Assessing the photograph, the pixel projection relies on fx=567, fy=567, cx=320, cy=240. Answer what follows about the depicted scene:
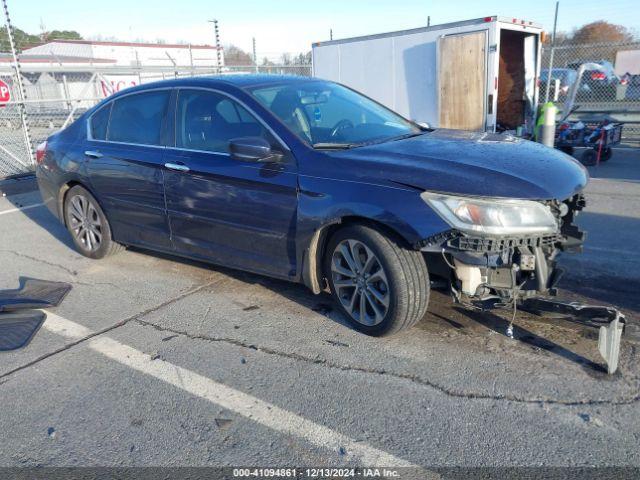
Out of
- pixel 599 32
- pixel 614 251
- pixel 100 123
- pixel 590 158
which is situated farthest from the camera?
pixel 599 32

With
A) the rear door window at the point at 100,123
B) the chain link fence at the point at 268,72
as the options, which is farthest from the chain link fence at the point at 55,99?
the rear door window at the point at 100,123

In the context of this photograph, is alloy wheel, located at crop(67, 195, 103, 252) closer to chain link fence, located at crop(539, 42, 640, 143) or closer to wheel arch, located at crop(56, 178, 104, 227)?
wheel arch, located at crop(56, 178, 104, 227)

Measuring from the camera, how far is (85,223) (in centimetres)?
573

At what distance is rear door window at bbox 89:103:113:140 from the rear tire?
56 cm

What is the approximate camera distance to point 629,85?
17.6 metres

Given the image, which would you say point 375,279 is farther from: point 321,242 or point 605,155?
point 605,155

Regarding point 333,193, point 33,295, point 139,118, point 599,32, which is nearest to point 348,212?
point 333,193

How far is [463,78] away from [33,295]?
312 inches

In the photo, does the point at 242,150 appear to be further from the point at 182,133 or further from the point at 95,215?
the point at 95,215

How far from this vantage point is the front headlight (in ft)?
10.4

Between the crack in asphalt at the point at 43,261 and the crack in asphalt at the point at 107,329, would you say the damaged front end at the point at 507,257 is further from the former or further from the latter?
the crack in asphalt at the point at 43,261

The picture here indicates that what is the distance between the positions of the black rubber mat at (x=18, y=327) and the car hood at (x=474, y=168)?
8.37 ft

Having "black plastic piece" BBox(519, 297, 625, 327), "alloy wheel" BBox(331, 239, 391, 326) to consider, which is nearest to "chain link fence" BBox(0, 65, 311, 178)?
"alloy wheel" BBox(331, 239, 391, 326)

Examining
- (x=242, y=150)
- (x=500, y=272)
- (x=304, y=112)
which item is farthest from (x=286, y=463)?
(x=304, y=112)
